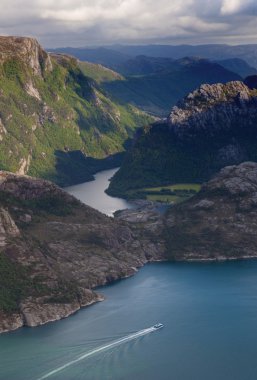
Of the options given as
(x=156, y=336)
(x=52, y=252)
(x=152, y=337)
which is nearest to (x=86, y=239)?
(x=52, y=252)

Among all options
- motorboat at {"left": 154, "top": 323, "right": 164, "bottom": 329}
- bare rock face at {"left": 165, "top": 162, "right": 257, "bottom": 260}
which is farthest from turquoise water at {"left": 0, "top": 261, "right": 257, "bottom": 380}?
bare rock face at {"left": 165, "top": 162, "right": 257, "bottom": 260}

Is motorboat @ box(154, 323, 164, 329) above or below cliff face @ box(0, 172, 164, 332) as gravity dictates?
below

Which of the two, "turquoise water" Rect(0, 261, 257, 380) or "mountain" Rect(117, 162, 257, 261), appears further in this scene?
"mountain" Rect(117, 162, 257, 261)

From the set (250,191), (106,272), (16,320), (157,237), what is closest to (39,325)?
(16,320)

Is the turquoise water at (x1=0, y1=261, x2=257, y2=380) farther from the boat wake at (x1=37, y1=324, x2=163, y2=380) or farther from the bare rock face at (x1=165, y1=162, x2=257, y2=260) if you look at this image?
the bare rock face at (x1=165, y1=162, x2=257, y2=260)

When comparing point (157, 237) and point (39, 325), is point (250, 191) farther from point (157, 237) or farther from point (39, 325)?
point (39, 325)

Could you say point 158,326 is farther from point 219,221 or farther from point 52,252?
point 219,221
